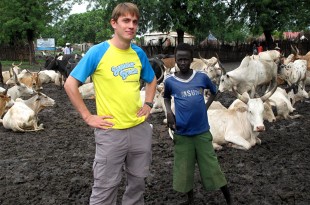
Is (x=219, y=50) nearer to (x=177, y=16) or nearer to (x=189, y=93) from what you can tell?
(x=177, y=16)

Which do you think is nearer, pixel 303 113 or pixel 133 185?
pixel 133 185

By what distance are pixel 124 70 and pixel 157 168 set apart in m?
2.70

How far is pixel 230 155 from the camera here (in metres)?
5.95

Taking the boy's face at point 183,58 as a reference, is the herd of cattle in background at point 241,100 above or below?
below

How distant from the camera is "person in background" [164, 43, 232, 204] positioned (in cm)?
381

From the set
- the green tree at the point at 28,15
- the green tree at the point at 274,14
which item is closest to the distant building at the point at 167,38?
the green tree at the point at 274,14

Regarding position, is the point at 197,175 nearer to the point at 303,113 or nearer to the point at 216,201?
the point at 216,201

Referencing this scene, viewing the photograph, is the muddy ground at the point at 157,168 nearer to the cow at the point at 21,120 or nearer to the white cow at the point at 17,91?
the cow at the point at 21,120

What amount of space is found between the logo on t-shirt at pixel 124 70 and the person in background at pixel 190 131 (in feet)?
2.72

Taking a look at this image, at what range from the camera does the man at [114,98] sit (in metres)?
3.01

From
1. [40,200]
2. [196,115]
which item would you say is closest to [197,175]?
[196,115]

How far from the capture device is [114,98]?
308 cm

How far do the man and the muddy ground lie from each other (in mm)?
1326

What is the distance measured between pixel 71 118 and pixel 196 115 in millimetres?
6004
